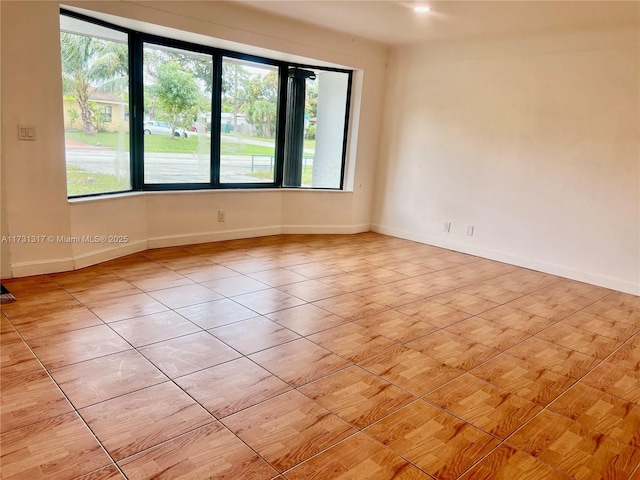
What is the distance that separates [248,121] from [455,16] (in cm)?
250

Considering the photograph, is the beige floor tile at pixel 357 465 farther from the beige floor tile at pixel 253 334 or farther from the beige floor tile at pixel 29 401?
the beige floor tile at pixel 29 401

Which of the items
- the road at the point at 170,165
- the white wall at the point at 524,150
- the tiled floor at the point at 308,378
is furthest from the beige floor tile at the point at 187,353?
the white wall at the point at 524,150

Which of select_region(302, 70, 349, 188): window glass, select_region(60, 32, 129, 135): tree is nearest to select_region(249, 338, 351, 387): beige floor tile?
select_region(60, 32, 129, 135): tree

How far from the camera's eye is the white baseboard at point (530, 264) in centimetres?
442

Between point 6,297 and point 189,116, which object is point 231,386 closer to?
point 6,297

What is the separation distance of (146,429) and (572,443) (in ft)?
6.06

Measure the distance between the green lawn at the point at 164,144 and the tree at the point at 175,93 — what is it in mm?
131

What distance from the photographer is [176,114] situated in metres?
4.86

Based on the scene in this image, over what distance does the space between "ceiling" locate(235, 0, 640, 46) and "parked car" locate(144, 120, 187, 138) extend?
1.43m

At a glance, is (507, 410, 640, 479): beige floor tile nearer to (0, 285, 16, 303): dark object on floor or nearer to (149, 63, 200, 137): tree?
(0, 285, 16, 303): dark object on floor

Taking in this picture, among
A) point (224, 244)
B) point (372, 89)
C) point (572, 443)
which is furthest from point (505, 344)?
point (372, 89)

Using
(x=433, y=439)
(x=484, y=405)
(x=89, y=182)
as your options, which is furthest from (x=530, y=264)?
(x=89, y=182)

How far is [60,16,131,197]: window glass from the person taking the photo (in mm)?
3883

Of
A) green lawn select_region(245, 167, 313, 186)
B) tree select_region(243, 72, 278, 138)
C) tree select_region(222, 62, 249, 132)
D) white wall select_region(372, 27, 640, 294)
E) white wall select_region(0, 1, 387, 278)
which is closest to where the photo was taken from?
white wall select_region(0, 1, 387, 278)
